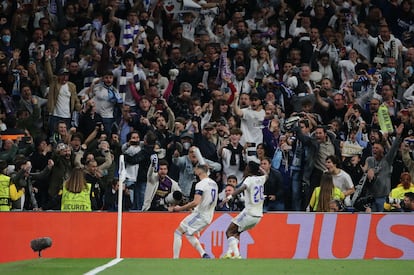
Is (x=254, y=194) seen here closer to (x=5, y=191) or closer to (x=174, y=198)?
(x=174, y=198)

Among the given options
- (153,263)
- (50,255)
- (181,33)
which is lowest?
(50,255)

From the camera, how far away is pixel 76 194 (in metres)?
21.1

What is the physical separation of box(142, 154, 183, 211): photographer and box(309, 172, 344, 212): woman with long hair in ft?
9.30

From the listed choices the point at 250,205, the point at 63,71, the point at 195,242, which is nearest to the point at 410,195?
the point at 250,205

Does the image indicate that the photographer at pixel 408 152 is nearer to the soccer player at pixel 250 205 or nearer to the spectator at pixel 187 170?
the soccer player at pixel 250 205

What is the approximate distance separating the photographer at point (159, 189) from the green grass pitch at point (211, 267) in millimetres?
4731

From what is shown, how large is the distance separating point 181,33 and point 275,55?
2496 mm

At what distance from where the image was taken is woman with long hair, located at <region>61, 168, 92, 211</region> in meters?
21.0

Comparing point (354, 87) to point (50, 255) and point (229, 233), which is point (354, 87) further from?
point (50, 255)

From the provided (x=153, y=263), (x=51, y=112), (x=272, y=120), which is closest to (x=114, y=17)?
(x=51, y=112)

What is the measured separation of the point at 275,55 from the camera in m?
25.0

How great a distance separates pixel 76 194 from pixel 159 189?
5.61ft

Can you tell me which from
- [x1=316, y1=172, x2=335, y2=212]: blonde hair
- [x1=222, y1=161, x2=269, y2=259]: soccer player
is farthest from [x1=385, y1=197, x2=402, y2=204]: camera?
[x1=222, y1=161, x2=269, y2=259]: soccer player

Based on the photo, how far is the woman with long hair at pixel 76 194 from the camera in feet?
68.8
